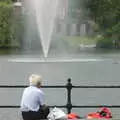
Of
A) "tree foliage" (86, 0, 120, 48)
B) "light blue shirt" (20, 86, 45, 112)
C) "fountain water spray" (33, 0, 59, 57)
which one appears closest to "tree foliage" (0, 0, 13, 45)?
"fountain water spray" (33, 0, 59, 57)

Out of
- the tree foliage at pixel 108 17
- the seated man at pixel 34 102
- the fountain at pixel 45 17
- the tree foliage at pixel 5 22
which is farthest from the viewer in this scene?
the tree foliage at pixel 108 17

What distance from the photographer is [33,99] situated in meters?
8.66

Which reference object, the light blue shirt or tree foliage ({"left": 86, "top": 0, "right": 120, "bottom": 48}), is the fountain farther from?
Answer: the light blue shirt

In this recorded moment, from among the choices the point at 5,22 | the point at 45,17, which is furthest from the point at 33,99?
the point at 5,22

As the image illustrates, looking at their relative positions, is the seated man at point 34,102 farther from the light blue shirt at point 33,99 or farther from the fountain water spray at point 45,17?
the fountain water spray at point 45,17

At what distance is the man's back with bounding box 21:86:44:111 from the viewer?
341 inches

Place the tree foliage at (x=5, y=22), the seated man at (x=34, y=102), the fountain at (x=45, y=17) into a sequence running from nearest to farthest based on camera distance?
the seated man at (x=34, y=102) < the fountain at (x=45, y=17) < the tree foliage at (x=5, y=22)

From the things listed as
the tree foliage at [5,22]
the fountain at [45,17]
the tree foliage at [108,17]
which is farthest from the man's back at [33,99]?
the tree foliage at [108,17]

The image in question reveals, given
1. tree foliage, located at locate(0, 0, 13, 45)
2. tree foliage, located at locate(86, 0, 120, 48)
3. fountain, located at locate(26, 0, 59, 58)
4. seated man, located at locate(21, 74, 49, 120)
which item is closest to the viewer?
seated man, located at locate(21, 74, 49, 120)

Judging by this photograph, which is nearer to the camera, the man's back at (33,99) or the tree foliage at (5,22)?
the man's back at (33,99)

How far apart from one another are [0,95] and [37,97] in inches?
332

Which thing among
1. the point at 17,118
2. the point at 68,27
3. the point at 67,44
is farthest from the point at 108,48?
the point at 17,118

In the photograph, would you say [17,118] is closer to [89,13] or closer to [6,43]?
[6,43]

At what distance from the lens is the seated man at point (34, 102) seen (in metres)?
8.65
